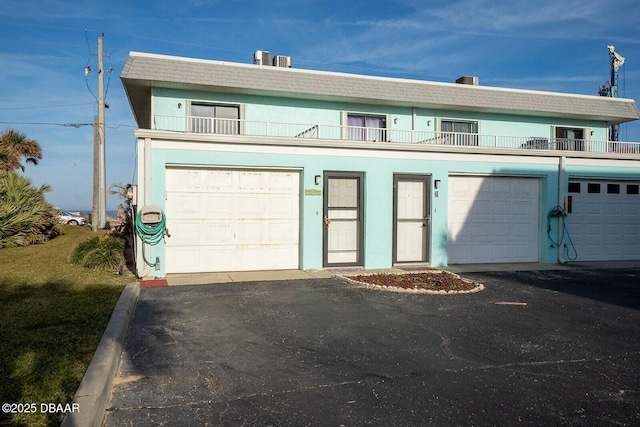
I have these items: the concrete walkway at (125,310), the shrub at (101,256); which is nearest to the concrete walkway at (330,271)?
the concrete walkway at (125,310)

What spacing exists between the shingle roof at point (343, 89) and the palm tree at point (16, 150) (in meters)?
6.71

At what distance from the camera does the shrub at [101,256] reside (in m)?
10.8

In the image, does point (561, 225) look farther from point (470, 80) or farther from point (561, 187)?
point (470, 80)

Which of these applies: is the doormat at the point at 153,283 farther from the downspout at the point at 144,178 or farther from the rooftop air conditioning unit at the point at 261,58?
the rooftop air conditioning unit at the point at 261,58

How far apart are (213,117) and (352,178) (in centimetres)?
536

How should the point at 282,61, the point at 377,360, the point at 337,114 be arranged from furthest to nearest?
the point at 282,61 → the point at 337,114 → the point at 377,360

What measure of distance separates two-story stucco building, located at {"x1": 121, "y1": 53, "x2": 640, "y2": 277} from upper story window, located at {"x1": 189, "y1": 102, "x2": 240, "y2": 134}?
0.04m

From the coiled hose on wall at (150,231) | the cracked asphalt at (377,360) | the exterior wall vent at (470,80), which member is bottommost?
the cracked asphalt at (377,360)

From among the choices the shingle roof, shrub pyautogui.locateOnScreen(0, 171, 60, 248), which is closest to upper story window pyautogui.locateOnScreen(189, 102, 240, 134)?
the shingle roof

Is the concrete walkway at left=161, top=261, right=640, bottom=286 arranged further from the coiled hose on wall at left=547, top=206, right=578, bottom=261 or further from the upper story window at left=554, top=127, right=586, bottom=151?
the upper story window at left=554, top=127, right=586, bottom=151

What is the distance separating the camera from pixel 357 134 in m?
15.8

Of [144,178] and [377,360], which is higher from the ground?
[144,178]

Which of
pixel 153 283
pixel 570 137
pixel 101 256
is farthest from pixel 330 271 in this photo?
pixel 570 137

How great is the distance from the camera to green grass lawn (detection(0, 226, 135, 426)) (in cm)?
390
